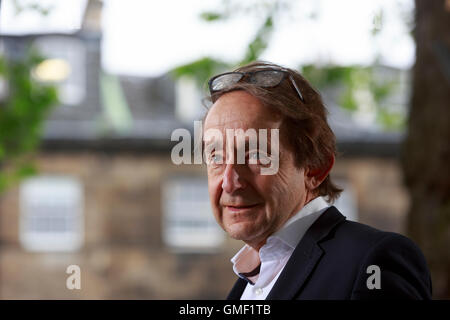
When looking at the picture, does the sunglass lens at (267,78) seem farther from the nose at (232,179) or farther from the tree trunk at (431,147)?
the tree trunk at (431,147)

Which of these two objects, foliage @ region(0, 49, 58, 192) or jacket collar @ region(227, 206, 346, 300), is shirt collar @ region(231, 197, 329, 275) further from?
foliage @ region(0, 49, 58, 192)

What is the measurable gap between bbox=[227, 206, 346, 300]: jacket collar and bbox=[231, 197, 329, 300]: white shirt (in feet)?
0.05

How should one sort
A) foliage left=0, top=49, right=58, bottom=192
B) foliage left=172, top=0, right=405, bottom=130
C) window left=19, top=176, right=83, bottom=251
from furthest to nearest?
window left=19, top=176, right=83, bottom=251, foliage left=0, top=49, right=58, bottom=192, foliage left=172, top=0, right=405, bottom=130

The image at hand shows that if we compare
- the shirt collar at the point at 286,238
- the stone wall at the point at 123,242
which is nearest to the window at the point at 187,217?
the stone wall at the point at 123,242

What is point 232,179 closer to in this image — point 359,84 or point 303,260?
point 303,260

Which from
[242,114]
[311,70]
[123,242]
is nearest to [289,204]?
[242,114]

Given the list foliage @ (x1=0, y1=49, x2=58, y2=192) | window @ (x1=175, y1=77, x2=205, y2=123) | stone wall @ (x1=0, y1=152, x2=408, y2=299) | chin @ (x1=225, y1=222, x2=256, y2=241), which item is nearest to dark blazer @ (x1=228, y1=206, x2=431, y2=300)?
chin @ (x1=225, y1=222, x2=256, y2=241)

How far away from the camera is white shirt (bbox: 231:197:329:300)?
135 centimetres

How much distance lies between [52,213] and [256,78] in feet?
52.0

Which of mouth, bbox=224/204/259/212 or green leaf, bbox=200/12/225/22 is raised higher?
green leaf, bbox=200/12/225/22

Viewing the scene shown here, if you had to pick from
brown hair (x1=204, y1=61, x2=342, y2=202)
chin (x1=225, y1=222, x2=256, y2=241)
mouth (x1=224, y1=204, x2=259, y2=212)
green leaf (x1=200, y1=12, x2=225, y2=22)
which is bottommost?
chin (x1=225, y1=222, x2=256, y2=241)

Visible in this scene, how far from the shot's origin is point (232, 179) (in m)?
1.27

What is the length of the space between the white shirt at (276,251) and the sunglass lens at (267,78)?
0.25 meters
